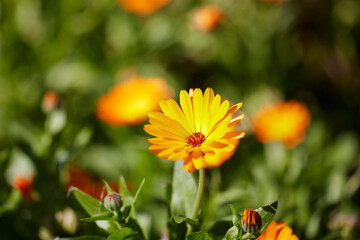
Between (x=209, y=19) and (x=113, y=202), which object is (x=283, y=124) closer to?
(x=209, y=19)

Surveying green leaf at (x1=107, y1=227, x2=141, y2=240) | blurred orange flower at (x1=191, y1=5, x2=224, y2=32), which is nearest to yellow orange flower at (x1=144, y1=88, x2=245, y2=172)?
green leaf at (x1=107, y1=227, x2=141, y2=240)

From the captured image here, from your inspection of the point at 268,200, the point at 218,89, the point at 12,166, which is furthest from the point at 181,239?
the point at 218,89

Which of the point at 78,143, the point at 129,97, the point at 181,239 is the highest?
the point at 129,97

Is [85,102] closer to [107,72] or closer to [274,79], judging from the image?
[107,72]

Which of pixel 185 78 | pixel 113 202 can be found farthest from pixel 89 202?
pixel 185 78

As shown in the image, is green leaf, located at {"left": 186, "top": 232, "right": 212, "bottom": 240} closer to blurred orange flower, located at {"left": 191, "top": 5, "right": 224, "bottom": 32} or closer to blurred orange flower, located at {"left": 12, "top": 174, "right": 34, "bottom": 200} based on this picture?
blurred orange flower, located at {"left": 12, "top": 174, "right": 34, "bottom": 200}
